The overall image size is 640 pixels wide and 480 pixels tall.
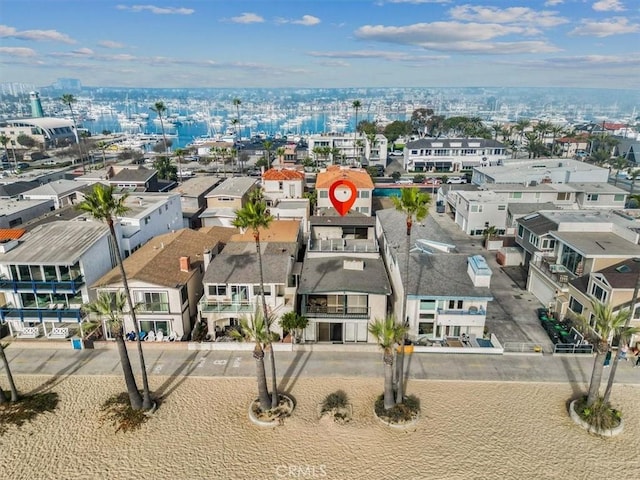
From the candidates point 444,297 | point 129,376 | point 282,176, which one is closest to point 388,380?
point 444,297

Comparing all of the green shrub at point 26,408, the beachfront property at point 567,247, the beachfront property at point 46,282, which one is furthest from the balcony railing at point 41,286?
the beachfront property at point 567,247

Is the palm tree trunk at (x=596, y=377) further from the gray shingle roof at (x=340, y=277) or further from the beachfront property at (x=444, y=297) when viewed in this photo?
the gray shingle roof at (x=340, y=277)

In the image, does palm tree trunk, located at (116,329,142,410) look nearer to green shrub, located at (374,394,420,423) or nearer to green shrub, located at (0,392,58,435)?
green shrub, located at (0,392,58,435)

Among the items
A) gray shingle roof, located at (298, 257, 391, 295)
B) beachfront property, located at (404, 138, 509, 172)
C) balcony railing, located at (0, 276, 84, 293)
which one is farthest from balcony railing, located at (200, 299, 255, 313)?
beachfront property, located at (404, 138, 509, 172)

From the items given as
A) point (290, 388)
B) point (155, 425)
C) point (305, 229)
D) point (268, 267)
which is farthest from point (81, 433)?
point (305, 229)

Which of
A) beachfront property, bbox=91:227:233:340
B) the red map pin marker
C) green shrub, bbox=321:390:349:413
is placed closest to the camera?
green shrub, bbox=321:390:349:413

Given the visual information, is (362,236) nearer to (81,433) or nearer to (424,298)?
(424,298)
